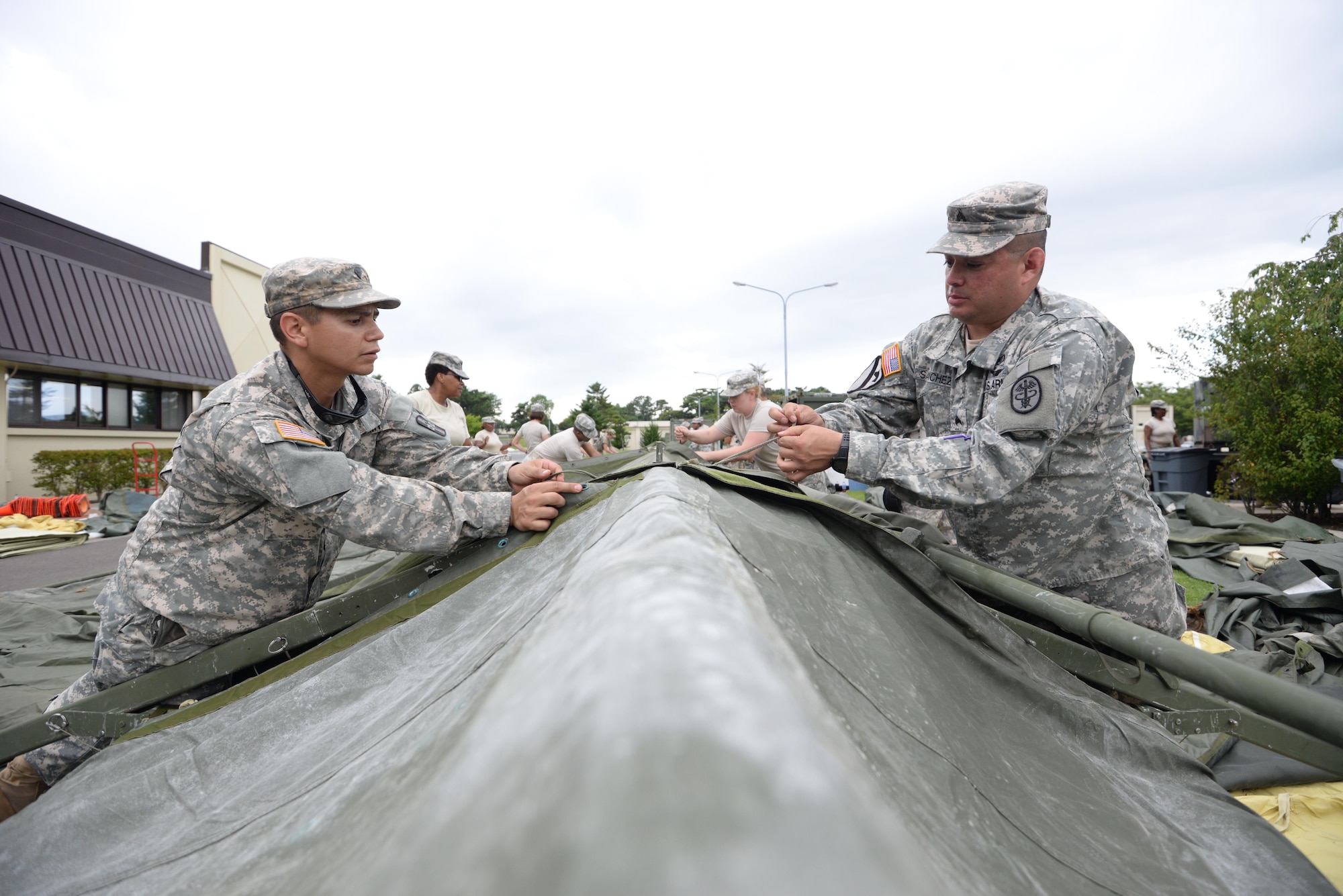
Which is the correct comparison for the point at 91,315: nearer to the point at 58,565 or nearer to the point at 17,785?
the point at 58,565

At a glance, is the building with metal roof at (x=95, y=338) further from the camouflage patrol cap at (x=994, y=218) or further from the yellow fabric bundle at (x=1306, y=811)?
the yellow fabric bundle at (x=1306, y=811)

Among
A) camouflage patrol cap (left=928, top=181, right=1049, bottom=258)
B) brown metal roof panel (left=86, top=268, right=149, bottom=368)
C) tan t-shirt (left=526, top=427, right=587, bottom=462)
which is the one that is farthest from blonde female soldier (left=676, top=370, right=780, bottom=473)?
brown metal roof panel (left=86, top=268, right=149, bottom=368)

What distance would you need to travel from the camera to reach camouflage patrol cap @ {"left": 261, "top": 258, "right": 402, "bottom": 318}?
2.10 meters

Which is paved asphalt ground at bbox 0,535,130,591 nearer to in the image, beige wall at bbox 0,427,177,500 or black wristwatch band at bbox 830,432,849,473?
beige wall at bbox 0,427,177,500

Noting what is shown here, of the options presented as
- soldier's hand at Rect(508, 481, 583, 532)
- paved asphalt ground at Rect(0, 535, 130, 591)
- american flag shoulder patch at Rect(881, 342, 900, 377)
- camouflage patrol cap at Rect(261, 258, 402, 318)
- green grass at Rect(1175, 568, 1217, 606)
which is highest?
camouflage patrol cap at Rect(261, 258, 402, 318)

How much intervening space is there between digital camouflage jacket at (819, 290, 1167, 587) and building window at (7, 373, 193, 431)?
1565cm

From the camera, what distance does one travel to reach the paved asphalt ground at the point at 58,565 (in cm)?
552

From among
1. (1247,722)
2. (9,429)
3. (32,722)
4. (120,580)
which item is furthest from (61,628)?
(9,429)

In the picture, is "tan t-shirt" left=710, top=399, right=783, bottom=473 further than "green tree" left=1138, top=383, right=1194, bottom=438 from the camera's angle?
No

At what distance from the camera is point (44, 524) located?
8.19 metres

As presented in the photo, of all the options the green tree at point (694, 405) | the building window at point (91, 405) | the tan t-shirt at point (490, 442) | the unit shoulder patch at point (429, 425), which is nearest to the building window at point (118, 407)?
the building window at point (91, 405)

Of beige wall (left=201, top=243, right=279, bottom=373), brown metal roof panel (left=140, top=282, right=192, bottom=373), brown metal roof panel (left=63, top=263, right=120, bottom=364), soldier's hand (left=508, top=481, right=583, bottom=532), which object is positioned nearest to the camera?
soldier's hand (left=508, top=481, right=583, bottom=532)

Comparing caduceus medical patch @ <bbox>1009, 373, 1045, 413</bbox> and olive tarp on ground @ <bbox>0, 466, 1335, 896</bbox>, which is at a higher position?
caduceus medical patch @ <bbox>1009, 373, 1045, 413</bbox>

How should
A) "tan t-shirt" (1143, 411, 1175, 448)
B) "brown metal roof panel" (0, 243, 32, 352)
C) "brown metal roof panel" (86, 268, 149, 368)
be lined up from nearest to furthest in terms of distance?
"tan t-shirt" (1143, 411, 1175, 448) < "brown metal roof panel" (0, 243, 32, 352) < "brown metal roof panel" (86, 268, 149, 368)
